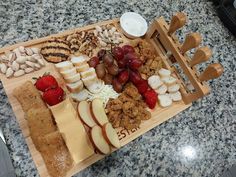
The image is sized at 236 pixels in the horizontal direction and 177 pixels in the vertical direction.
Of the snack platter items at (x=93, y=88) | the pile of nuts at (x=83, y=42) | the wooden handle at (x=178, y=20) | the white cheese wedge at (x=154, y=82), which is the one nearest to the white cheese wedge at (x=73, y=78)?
the snack platter items at (x=93, y=88)

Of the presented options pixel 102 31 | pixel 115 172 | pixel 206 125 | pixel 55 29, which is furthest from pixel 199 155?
pixel 55 29

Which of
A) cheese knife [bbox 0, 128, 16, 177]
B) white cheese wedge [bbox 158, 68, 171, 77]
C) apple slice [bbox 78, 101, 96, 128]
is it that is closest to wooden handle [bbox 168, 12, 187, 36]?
white cheese wedge [bbox 158, 68, 171, 77]

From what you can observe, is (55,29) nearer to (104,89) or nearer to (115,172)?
(104,89)

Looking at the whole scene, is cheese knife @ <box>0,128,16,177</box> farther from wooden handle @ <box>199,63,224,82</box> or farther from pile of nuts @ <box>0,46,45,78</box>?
wooden handle @ <box>199,63,224,82</box>

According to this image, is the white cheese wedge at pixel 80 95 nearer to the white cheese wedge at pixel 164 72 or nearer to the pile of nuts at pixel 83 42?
the pile of nuts at pixel 83 42

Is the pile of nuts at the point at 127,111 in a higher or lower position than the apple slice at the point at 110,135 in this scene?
higher

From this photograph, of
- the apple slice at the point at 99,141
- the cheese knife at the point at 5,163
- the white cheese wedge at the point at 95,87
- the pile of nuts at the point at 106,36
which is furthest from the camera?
the pile of nuts at the point at 106,36

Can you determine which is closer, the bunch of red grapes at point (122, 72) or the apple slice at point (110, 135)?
the apple slice at point (110, 135)
